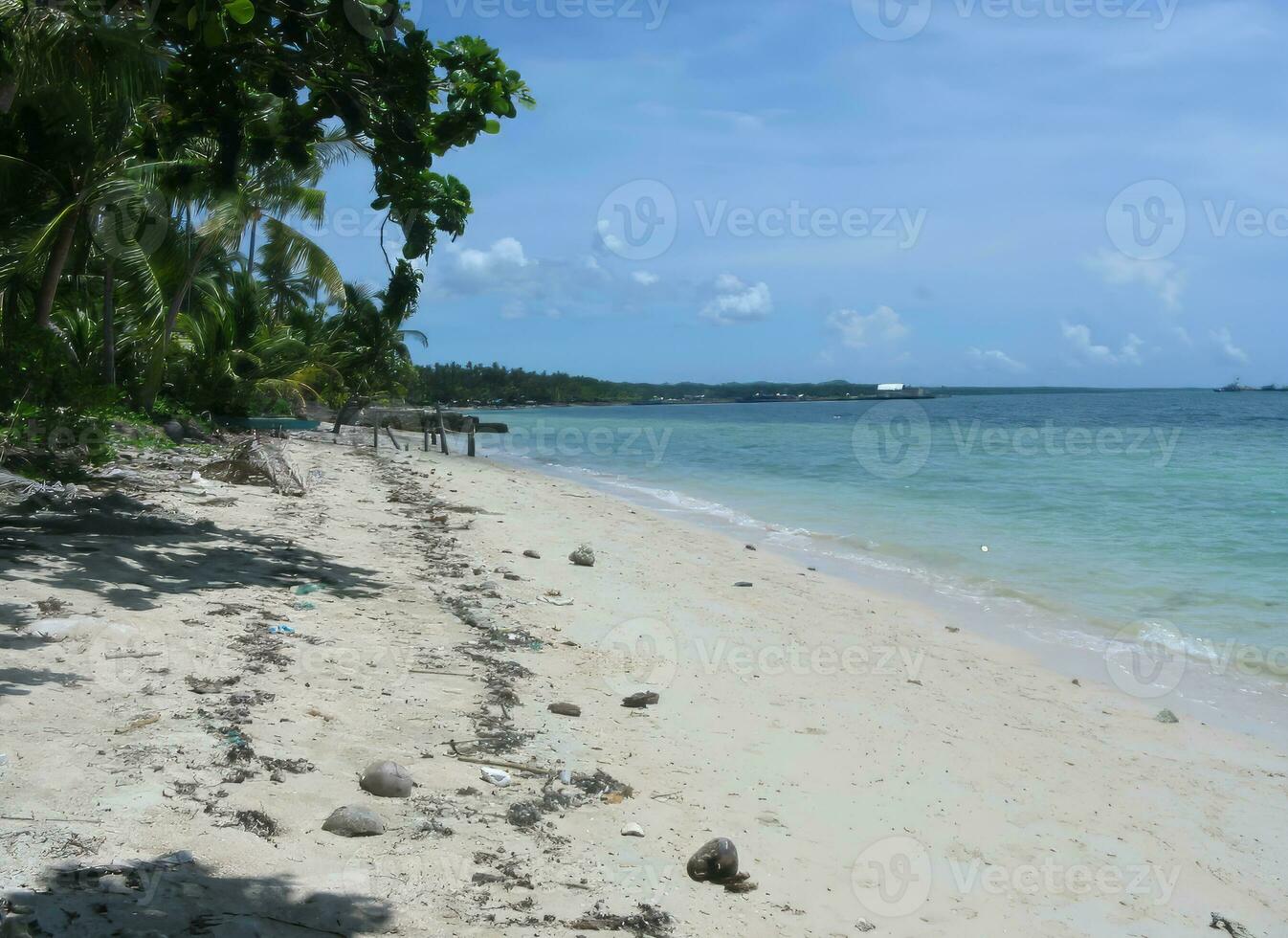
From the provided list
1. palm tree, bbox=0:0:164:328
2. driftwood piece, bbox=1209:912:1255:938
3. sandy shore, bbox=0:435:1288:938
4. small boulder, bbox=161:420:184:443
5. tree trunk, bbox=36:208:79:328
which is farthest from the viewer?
small boulder, bbox=161:420:184:443

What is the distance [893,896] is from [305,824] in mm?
2152

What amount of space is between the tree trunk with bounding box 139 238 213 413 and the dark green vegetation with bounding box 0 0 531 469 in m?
0.05

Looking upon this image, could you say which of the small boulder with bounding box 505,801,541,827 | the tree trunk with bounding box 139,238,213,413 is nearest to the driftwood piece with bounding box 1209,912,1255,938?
the small boulder with bounding box 505,801,541,827

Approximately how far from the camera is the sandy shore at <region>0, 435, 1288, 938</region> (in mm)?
3062

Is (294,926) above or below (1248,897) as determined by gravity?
above

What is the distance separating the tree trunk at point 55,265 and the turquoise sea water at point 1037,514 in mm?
9765

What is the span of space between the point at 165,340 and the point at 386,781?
15019 millimetres

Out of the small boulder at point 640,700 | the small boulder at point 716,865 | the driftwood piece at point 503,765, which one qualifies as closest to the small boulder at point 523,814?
the driftwood piece at point 503,765

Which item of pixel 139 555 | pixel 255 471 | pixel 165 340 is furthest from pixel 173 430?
pixel 139 555

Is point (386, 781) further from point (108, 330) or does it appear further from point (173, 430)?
point (108, 330)

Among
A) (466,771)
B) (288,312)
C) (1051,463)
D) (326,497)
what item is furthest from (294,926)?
(288,312)

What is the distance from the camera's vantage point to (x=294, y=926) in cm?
271

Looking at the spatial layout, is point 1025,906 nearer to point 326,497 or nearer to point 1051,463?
point 326,497

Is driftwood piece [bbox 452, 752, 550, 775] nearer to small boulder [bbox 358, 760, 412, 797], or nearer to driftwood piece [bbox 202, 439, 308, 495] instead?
small boulder [bbox 358, 760, 412, 797]
